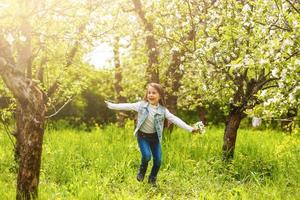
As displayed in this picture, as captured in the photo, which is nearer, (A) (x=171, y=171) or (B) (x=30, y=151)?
(B) (x=30, y=151)

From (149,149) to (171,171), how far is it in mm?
1126

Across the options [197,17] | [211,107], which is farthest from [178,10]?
[211,107]

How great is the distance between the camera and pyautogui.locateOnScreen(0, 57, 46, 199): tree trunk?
243 inches

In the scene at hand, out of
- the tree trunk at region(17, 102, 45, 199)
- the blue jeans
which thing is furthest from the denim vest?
the tree trunk at region(17, 102, 45, 199)

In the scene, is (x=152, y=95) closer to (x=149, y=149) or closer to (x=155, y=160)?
(x=149, y=149)

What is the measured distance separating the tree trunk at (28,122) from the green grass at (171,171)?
0.38 m

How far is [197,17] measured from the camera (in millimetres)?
9383

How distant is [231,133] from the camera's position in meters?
9.95

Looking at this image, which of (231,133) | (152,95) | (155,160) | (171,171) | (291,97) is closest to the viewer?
(291,97)

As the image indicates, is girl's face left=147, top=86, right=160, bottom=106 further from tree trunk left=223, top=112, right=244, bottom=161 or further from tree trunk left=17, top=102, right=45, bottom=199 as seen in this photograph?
tree trunk left=223, top=112, right=244, bottom=161

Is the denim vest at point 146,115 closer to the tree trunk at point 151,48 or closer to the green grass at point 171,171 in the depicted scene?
the green grass at point 171,171

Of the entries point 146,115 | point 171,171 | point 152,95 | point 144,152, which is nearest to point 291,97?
point 152,95

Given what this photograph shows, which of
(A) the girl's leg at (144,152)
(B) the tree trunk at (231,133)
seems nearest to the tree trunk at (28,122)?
(A) the girl's leg at (144,152)

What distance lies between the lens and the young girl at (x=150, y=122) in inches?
319
